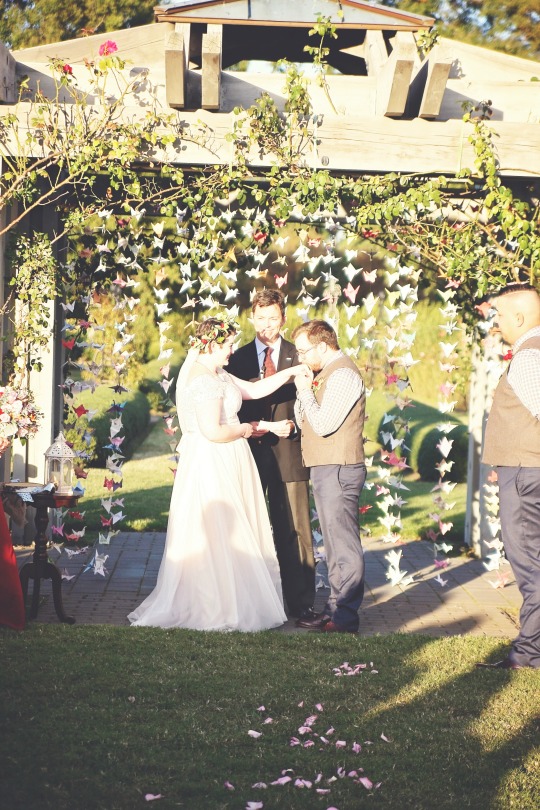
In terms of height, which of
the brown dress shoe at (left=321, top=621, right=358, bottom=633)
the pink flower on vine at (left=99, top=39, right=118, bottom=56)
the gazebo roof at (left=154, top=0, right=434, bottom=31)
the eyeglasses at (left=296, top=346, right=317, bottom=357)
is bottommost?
the brown dress shoe at (left=321, top=621, right=358, bottom=633)

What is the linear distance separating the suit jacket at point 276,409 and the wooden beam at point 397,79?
168 cm

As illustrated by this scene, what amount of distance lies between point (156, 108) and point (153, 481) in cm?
730

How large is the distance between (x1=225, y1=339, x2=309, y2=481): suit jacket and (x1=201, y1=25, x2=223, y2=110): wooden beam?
5.13 feet

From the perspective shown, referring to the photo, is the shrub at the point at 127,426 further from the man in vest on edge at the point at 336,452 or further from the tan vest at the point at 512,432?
the tan vest at the point at 512,432

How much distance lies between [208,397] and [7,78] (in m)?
2.49

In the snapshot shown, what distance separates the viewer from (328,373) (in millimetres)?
5332

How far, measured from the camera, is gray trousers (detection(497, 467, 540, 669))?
480cm

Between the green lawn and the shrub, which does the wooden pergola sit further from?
the shrub

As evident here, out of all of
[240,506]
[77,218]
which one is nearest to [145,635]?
[240,506]

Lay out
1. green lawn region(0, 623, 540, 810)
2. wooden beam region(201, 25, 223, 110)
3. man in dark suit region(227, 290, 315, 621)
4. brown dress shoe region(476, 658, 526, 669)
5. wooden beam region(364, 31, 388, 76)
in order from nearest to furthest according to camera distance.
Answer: green lawn region(0, 623, 540, 810), brown dress shoe region(476, 658, 526, 669), wooden beam region(201, 25, 223, 110), man in dark suit region(227, 290, 315, 621), wooden beam region(364, 31, 388, 76)

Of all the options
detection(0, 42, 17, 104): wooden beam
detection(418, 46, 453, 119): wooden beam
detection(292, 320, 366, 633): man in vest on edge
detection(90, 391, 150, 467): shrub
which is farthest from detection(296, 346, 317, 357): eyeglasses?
detection(90, 391, 150, 467): shrub

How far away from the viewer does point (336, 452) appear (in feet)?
17.4

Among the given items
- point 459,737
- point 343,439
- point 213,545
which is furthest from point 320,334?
point 459,737

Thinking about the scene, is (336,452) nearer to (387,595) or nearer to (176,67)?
(387,595)
